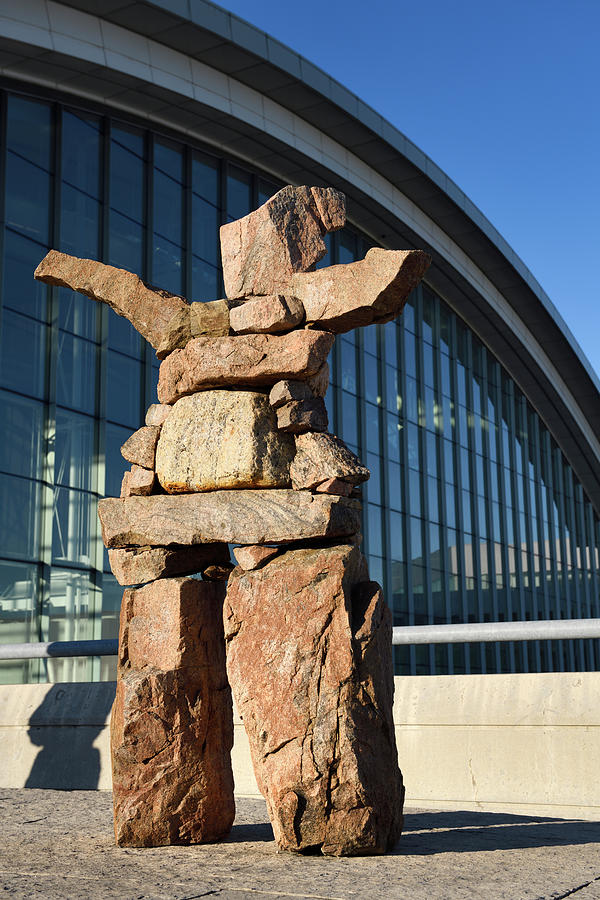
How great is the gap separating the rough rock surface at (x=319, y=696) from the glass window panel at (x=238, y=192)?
14190 mm

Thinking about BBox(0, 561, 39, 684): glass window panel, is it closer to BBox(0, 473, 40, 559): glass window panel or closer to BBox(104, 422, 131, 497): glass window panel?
BBox(0, 473, 40, 559): glass window panel

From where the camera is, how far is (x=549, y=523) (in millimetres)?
30469

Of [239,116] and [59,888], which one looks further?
[239,116]

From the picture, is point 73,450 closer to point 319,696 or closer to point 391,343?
point 391,343

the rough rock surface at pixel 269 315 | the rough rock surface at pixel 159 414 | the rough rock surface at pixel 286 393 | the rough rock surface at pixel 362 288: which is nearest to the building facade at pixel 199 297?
the rough rock surface at pixel 159 414

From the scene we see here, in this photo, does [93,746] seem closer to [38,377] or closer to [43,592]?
[43,592]

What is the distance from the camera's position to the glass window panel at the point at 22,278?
13773mm

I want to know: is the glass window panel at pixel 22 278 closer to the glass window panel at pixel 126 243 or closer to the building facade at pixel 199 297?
the building facade at pixel 199 297

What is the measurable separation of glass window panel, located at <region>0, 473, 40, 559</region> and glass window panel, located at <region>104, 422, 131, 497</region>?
4.06 feet

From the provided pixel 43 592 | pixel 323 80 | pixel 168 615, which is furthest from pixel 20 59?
pixel 168 615

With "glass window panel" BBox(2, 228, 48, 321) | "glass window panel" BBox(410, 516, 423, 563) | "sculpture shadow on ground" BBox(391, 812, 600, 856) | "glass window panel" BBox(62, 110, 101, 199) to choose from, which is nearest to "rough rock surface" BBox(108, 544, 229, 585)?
"sculpture shadow on ground" BBox(391, 812, 600, 856)

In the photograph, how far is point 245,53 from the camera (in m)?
15.7

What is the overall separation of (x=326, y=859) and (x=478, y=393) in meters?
22.7

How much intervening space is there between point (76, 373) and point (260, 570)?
1049 cm
